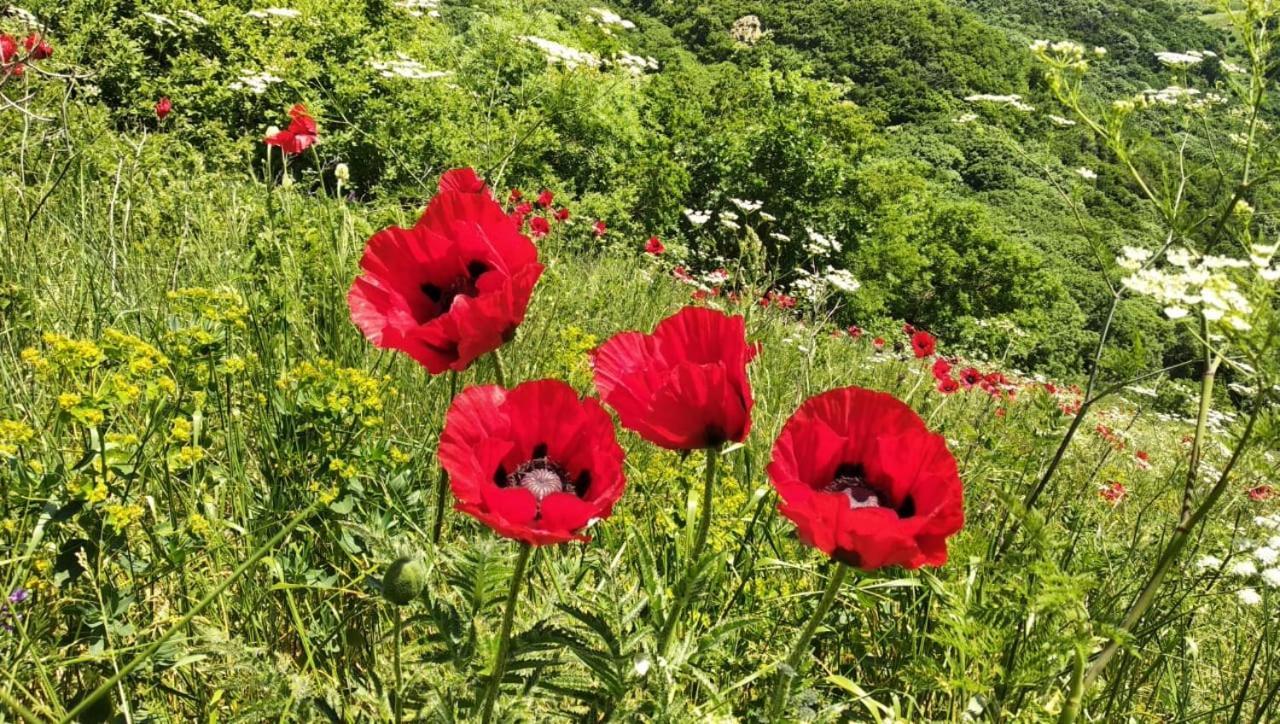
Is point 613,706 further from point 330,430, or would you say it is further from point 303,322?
point 303,322

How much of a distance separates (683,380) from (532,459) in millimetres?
213

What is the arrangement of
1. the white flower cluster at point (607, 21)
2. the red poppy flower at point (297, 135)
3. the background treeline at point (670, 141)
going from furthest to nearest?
the white flower cluster at point (607, 21)
the background treeline at point (670, 141)
the red poppy flower at point (297, 135)

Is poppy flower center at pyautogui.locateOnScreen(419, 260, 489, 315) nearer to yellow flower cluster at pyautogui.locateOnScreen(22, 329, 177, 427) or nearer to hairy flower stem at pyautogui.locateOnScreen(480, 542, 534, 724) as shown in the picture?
hairy flower stem at pyautogui.locateOnScreen(480, 542, 534, 724)

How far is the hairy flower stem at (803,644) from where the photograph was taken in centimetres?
88

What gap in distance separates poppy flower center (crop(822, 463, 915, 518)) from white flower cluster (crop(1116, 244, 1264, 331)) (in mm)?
597

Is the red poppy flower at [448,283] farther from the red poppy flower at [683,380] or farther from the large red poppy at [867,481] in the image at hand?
the large red poppy at [867,481]

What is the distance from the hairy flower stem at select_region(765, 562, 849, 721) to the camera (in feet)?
2.89

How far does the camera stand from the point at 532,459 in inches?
39.7

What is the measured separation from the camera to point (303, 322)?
7.19ft

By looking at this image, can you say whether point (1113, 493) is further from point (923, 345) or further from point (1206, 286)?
point (1206, 286)

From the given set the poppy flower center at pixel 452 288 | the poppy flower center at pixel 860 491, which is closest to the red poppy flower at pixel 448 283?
the poppy flower center at pixel 452 288

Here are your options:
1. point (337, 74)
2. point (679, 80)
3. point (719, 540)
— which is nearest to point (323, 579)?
point (719, 540)

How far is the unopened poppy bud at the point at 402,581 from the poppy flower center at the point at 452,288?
347 millimetres

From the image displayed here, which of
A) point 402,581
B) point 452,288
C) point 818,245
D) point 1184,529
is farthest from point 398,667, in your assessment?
point 818,245
